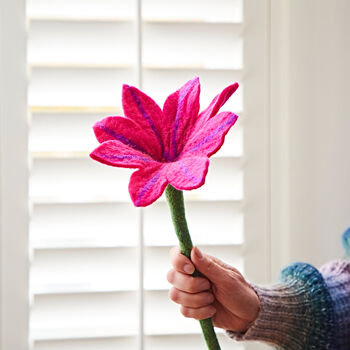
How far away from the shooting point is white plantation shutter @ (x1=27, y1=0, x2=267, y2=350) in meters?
0.84

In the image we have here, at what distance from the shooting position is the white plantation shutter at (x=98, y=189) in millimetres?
842

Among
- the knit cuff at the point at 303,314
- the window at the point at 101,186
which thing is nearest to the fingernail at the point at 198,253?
the knit cuff at the point at 303,314

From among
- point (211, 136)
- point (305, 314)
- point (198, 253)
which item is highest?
point (211, 136)

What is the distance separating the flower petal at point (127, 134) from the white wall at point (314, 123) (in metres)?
0.46

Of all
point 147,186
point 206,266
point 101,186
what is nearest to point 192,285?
point 206,266

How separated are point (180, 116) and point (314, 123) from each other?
0.46 metres

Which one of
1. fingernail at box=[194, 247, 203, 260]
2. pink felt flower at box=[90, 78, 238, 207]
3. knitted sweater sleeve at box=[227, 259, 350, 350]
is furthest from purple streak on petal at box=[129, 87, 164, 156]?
knitted sweater sleeve at box=[227, 259, 350, 350]

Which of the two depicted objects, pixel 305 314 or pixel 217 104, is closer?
pixel 217 104

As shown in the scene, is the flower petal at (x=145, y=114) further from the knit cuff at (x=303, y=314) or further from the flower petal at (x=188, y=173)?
the knit cuff at (x=303, y=314)

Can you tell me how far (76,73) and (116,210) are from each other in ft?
0.76

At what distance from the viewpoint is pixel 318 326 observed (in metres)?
0.70

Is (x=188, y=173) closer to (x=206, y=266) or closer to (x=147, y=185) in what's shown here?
(x=147, y=185)

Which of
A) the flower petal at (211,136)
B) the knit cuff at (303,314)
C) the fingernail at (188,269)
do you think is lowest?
the knit cuff at (303,314)

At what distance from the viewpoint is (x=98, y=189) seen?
85 cm
